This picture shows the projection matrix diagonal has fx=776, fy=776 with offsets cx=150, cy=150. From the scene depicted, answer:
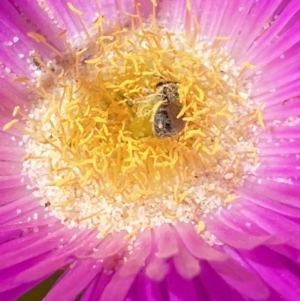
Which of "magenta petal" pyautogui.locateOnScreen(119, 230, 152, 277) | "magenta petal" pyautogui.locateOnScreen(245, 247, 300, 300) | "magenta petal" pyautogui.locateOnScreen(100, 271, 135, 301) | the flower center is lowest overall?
"magenta petal" pyautogui.locateOnScreen(245, 247, 300, 300)

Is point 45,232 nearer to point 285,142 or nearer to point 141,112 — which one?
point 141,112

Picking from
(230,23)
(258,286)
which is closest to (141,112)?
(230,23)

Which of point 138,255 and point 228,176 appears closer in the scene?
point 138,255

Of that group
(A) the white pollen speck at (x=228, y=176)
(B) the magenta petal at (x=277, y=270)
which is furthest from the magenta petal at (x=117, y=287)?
(A) the white pollen speck at (x=228, y=176)

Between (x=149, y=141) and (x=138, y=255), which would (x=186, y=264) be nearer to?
(x=138, y=255)

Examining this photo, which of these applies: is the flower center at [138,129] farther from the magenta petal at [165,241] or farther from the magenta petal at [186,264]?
the magenta petal at [186,264]

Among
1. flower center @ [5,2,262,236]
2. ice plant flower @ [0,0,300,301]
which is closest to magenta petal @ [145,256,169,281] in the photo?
ice plant flower @ [0,0,300,301]

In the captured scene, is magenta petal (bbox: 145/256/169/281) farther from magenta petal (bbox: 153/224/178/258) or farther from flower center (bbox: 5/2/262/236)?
flower center (bbox: 5/2/262/236)

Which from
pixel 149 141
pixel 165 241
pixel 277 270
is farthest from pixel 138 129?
pixel 277 270
